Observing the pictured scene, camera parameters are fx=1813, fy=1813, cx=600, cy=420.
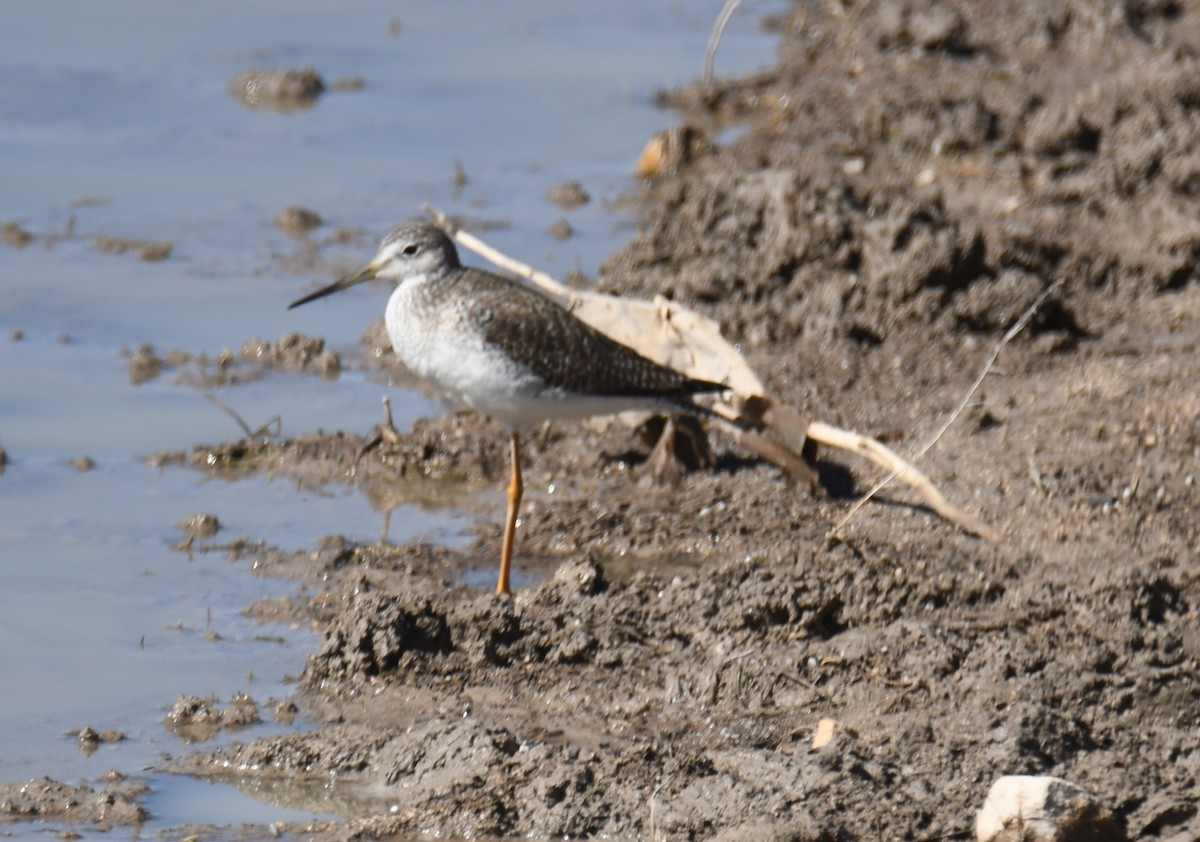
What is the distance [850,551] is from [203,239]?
567 cm

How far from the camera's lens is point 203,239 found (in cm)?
1052

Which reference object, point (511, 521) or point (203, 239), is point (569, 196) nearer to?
point (203, 239)

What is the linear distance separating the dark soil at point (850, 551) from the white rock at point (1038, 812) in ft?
0.51

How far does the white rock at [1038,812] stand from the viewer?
446 centimetres

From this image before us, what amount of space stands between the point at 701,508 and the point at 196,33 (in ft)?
28.8

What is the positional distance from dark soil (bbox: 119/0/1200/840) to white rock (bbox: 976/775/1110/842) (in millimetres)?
156

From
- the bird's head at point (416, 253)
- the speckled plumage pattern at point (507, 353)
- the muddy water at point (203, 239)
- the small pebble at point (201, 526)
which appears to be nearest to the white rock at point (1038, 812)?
the muddy water at point (203, 239)

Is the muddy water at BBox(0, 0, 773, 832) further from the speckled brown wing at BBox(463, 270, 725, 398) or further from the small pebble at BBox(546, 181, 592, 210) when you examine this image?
the speckled brown wing at BBox(463, 270, 725, 398)

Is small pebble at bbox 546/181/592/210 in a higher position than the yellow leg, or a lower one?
higher

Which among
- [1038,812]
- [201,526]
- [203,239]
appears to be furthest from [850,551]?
[203,239]

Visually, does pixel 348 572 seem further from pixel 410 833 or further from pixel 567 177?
pixel 567 177

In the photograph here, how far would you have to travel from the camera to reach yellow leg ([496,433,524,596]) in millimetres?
6477

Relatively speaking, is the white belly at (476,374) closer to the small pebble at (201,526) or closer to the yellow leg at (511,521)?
the yellow leg at (511,521)

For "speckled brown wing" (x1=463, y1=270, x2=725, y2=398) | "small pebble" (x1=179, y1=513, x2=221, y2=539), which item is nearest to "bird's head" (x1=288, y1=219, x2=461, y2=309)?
"speckled brown wing" (x1=463, y1=270, x2=725, y2=398)
